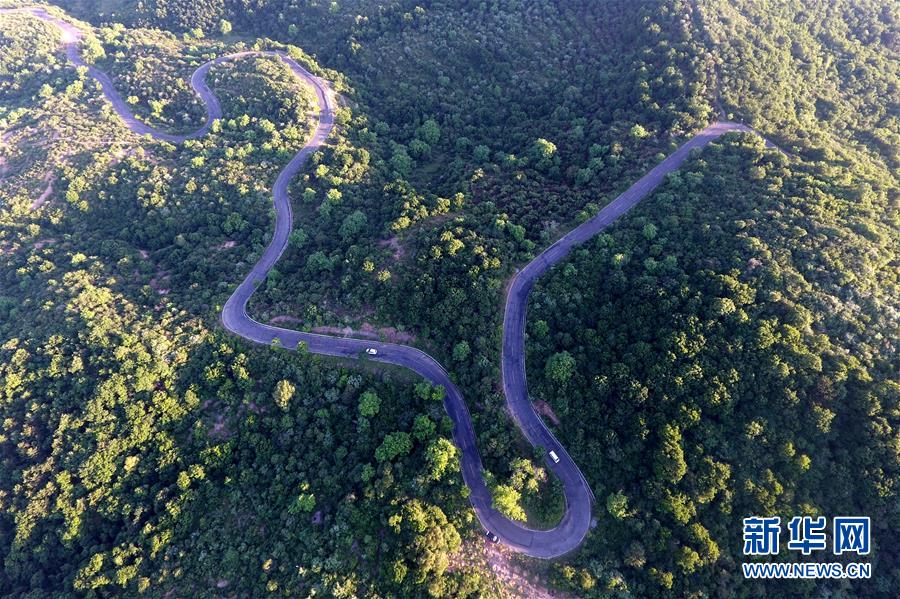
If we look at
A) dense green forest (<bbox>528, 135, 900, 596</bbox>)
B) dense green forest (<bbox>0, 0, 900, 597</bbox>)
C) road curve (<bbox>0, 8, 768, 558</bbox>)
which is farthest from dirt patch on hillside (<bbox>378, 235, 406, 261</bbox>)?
dense green forest (<bbox>528, 135, 900, 596</bbox>)

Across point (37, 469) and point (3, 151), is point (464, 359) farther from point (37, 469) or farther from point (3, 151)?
point (3, 151)

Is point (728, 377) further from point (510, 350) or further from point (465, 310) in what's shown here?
point (465, 310)

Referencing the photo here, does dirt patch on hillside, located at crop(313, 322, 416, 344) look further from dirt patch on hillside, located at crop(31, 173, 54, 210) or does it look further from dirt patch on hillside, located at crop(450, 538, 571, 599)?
dirt patch on hillside, located at crop(31, 173, 54, 210)

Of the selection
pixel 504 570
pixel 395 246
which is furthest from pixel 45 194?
pixel 504 570

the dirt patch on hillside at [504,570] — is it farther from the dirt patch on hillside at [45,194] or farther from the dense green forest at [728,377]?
the dirt patch on hillside at [45,194]

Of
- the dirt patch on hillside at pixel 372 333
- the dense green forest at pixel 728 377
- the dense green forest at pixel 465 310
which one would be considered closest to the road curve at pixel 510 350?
the dirt patch on hillside at pixel 372 333

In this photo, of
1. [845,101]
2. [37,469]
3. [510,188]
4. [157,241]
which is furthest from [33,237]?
[845,101]
